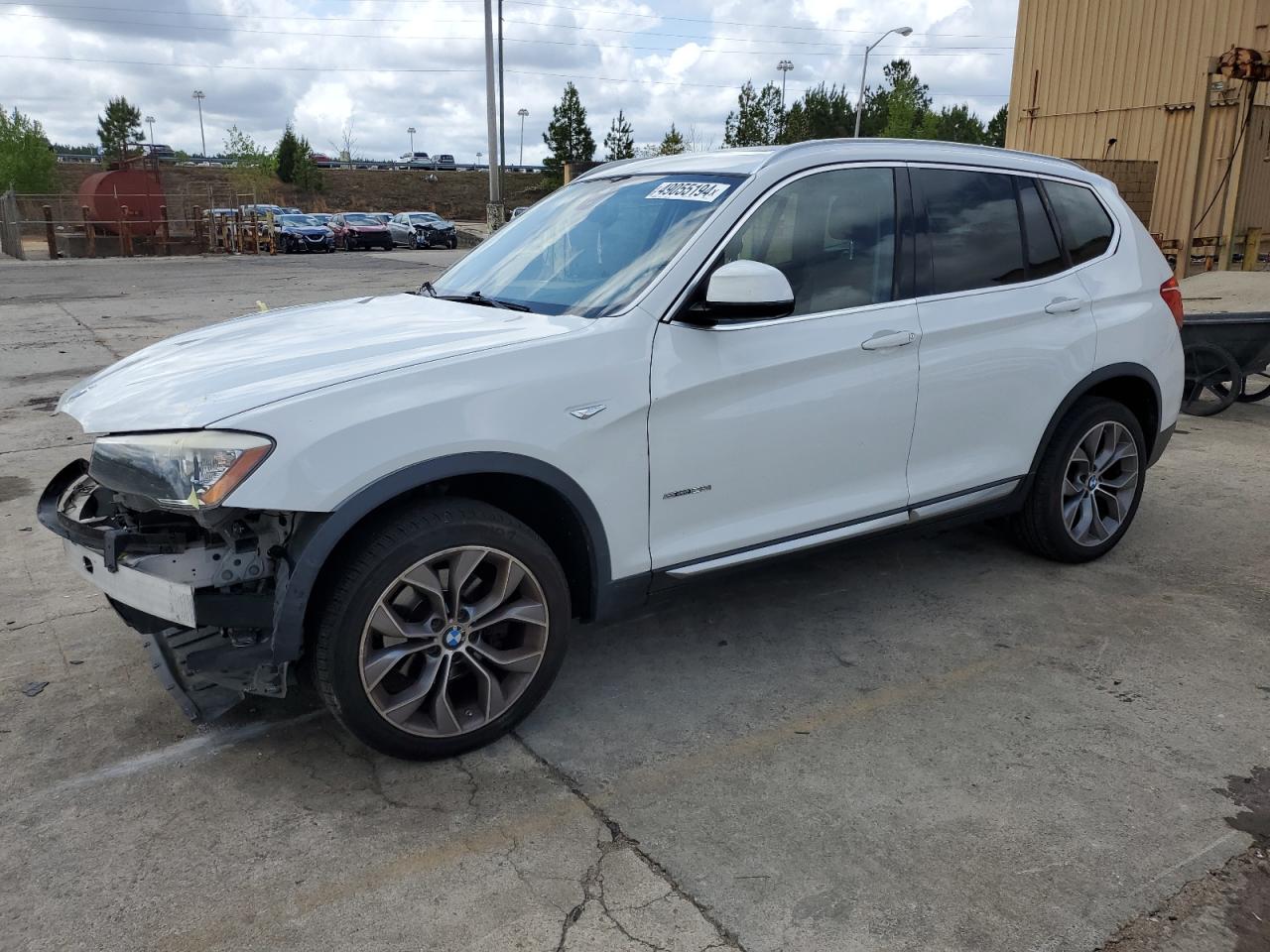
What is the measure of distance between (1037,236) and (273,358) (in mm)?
3191

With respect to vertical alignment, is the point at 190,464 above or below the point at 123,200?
below

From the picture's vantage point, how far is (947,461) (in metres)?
4.14

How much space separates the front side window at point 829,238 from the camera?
3627mm

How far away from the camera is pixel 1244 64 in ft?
38.4

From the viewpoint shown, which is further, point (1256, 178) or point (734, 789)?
point (1256, 178)

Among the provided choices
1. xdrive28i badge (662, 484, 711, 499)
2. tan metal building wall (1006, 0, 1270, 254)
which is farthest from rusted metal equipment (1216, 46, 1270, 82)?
xdrive28i badge (662, 484, 711, 499)

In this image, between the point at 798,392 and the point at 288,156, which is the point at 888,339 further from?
the point at 288,156

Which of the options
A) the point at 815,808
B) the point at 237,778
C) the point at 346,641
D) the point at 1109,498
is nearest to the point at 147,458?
the point at 346,641

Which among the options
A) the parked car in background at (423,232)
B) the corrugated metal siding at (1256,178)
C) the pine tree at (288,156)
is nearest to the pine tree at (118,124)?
the pine tree at (288,156)

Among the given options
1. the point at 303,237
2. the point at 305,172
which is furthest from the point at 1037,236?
the point at 305,172

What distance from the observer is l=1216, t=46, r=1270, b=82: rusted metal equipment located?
1170 cm

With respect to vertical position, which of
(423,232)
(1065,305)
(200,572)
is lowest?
→ (200,572)

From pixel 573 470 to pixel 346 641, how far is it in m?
0.84

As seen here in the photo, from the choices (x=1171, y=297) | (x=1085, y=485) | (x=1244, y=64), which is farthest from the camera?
(x=1244, y=64)
